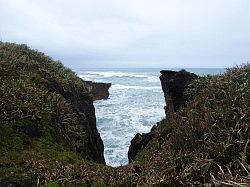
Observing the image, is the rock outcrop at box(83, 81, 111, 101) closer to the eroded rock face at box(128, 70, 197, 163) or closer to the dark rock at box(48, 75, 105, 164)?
the dark rock at box(48, 75, 105, 164)

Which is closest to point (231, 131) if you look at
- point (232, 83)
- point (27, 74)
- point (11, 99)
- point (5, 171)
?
point (232, 83)

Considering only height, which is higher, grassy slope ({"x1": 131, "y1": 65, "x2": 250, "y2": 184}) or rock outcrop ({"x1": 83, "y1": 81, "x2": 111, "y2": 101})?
grassy slope ({"x1": 131, "y1": 65, "x2": 250, "y2": 184})

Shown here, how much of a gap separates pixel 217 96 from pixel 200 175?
9.62 ft

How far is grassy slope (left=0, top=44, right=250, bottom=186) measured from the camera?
17.2 ft

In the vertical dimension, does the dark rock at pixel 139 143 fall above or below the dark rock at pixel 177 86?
below

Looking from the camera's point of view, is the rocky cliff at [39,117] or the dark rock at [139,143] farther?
the dark rock at [139,143]

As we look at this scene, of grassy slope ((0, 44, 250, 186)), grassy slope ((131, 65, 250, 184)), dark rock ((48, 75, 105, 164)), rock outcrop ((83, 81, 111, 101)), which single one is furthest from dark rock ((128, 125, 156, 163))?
rock outcrop ((83, 81, 111, 101))

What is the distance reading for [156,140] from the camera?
10.5 meters

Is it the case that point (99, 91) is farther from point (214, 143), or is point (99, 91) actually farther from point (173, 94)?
point (214, 143)

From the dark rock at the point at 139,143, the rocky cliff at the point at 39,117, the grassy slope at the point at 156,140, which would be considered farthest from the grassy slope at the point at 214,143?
the dark rock at the point at 139,143

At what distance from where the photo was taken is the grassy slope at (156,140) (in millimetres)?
5250

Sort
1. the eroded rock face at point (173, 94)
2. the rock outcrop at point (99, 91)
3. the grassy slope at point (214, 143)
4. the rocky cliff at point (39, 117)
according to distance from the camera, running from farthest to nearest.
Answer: the rock outcrop at point (99, 91) → the eroded rock face at point (173, 94) → the rocky cliff at point (39, 117) → the grassy slope at point (214, 143)

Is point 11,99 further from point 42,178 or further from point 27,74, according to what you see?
point 42,178

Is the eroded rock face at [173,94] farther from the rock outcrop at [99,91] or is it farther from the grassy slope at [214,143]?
the rock outcrop at [99,91]
